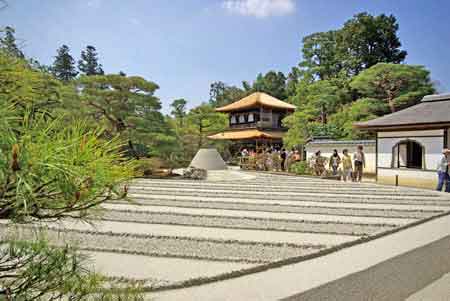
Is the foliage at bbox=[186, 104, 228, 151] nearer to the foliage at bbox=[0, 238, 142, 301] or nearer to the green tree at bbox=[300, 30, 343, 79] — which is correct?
the green tree at bbox=[300, 30, 343, 79]

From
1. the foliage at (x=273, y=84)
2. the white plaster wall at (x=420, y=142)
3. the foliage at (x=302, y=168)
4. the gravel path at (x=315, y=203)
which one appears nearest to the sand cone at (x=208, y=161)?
the foliage at (x=302, y=168)

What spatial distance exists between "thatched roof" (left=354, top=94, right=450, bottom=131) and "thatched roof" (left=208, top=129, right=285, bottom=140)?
10608mm

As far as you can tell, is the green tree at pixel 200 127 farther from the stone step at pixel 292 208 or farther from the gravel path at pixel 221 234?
the gravel path at pixel 221 234

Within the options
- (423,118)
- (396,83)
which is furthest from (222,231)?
(396,83)

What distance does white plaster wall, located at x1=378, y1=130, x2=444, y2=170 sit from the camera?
9398 mm

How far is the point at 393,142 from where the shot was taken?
34.3 ft

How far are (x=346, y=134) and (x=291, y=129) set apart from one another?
314 centimetres

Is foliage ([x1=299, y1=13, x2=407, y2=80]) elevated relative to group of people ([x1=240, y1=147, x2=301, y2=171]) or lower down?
elevated

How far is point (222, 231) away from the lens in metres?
3.77

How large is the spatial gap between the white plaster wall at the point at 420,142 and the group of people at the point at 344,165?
2.28 feet

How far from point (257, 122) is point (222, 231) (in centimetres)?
2002

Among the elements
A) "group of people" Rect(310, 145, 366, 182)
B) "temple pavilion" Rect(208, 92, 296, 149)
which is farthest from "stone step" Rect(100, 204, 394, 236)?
"temple pavilion" Rect(208, 92, 296, 149)

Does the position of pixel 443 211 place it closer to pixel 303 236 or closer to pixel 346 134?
pixel 303 236

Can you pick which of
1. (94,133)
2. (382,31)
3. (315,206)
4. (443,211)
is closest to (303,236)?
(315,206)
